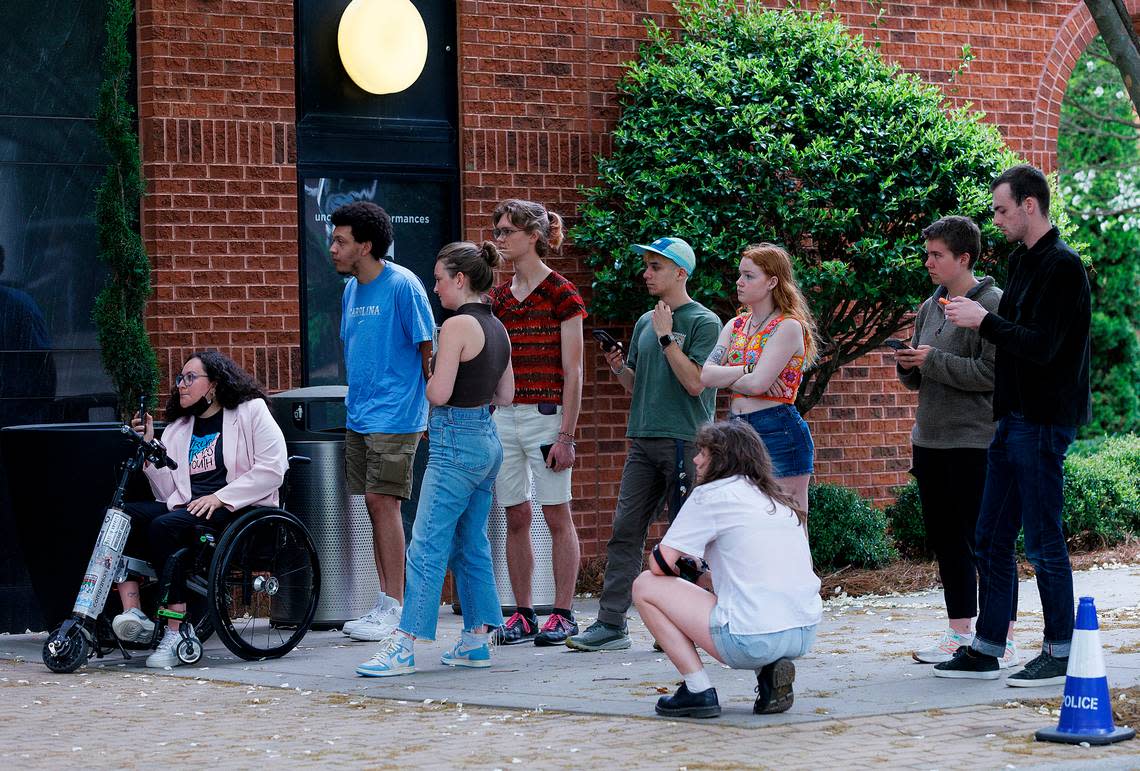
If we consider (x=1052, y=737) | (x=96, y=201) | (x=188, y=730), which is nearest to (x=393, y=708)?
(x=188, y=730)

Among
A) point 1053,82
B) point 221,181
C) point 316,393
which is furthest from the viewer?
point 1053,82

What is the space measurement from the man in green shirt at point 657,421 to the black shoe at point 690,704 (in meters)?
1.61

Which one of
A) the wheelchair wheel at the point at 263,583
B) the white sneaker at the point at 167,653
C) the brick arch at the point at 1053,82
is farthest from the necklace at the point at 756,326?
the brick arch at the point at 1053,82

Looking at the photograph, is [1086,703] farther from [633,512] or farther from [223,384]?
[223,384]

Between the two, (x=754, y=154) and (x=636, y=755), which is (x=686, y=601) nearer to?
(x=636, y=755)

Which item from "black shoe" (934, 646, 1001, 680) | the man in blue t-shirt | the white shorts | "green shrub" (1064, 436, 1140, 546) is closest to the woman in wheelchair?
the man in blue t-shirt

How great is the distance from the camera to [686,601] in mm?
5930

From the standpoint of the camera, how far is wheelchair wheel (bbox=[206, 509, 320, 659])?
7.52m

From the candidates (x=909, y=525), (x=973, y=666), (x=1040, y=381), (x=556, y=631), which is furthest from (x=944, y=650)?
(x=909, y=525)

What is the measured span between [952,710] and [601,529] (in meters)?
4.97

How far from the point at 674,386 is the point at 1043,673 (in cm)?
216

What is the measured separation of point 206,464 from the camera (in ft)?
25.7

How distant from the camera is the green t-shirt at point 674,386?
24.9 feet

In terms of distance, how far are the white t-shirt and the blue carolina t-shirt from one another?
8.16ft
